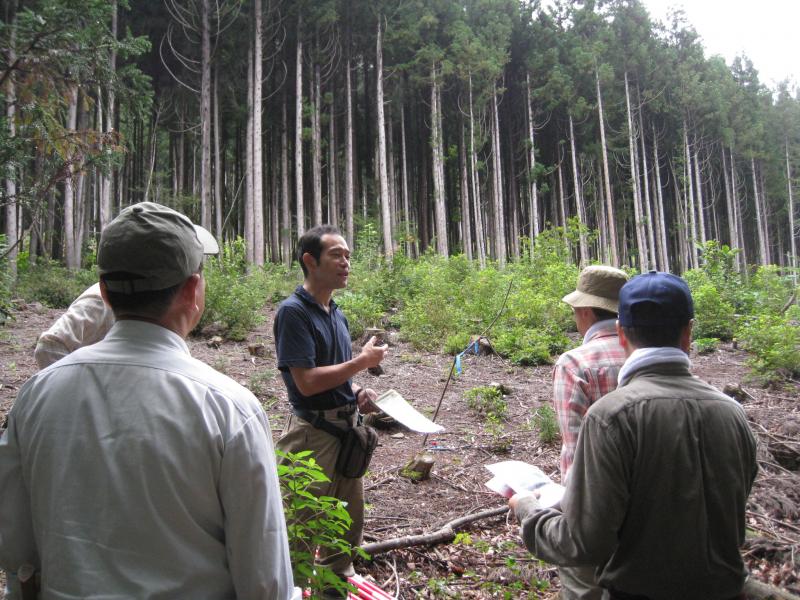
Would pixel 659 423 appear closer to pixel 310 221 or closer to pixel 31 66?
pixel 31 66

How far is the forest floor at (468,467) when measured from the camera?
3152 millimetres

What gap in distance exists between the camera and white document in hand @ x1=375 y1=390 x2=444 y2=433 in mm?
2744

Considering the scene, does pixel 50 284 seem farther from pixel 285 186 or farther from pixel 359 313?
pixel 285 186

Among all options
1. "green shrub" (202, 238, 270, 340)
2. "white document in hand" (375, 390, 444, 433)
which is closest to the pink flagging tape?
"white document in hand" (375, 390, 444, 433)

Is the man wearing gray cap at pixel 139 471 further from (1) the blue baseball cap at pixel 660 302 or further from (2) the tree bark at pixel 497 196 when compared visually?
(2) the tree bark at pixel 497 196

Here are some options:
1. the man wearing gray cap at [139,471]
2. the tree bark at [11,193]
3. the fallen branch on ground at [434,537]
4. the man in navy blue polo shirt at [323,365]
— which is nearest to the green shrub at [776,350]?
the fallen branch on ground at [434,537]

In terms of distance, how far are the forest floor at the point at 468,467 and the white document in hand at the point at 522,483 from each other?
1.39m

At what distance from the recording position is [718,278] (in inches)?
506

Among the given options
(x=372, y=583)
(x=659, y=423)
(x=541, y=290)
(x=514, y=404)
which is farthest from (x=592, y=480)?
(x=541, y=290)

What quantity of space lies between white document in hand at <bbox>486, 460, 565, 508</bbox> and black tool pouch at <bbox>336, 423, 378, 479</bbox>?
90cm

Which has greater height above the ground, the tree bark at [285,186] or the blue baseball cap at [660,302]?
the tree bark at [285,186]

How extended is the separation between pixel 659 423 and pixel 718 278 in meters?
13.4

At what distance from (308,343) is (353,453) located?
0.61m

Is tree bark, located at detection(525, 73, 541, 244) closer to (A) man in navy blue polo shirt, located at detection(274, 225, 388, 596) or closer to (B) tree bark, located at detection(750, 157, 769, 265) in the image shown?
(B) tree bark, located at detection(750, 157, 769, 265)
